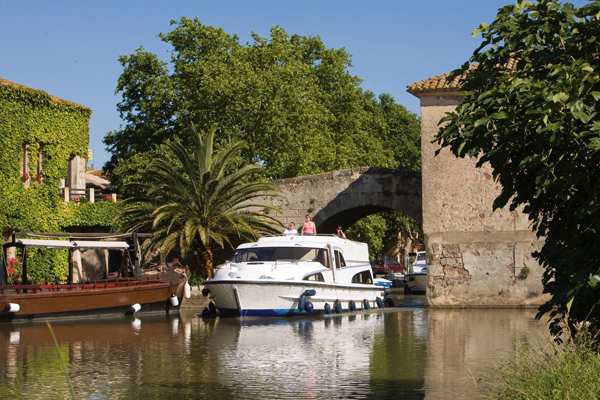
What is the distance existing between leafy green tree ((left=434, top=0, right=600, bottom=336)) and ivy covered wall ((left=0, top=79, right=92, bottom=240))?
19853mm

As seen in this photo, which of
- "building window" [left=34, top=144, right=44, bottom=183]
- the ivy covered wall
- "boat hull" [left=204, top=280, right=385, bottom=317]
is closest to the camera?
"boat hull" [left=204, top=280, right=385, bottom=317]

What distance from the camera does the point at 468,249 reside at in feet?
65.0

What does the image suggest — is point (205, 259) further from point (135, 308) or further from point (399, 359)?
point (399, 359)

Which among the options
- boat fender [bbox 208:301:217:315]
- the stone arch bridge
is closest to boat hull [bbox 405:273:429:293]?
the stone arch bridge

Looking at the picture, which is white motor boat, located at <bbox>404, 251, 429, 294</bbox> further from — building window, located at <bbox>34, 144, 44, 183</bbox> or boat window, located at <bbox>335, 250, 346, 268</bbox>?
building window, located at <bbox>34, 144, 44, 183</bbox>

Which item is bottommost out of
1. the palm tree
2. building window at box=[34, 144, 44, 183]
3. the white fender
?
the white fender

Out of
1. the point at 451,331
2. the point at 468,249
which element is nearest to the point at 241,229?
the point at 468,249

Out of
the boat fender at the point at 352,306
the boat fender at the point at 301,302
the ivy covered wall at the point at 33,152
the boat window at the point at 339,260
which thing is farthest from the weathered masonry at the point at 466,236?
the ivy covered wall at the point at 33,152

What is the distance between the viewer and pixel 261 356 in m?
10.6

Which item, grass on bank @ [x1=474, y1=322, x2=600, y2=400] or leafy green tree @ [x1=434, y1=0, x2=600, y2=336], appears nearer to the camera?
grass on bank @ [x1=474, y1=322, x2=600, y2=400]

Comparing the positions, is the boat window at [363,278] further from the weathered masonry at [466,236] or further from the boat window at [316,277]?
the boat window at [316,277]

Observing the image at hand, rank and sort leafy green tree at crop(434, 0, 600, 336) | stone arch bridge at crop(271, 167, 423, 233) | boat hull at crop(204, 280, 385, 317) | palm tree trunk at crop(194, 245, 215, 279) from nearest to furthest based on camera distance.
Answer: leafy green tree at crop(434, 0, 600, 336) → boat hull at crop(204, 280, 385, 317) → palm tree trunk at crop(194, 245, 215, 279) → stone arch bridge at crop(271, 167, 423, 233)

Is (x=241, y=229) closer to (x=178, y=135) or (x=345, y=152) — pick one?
(x=178, y=135)

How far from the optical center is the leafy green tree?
622 centimetres
